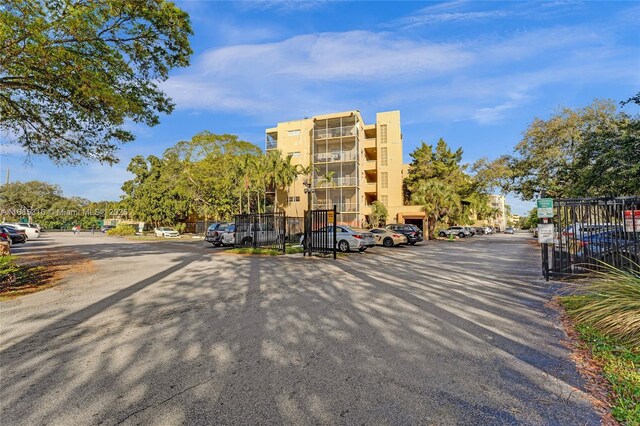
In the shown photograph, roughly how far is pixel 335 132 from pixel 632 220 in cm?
3351

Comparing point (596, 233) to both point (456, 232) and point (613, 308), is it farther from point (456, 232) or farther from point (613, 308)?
point (456, 232)

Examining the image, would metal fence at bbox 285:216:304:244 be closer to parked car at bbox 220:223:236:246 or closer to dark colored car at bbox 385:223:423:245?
parked car at bbox 220:223:236:246

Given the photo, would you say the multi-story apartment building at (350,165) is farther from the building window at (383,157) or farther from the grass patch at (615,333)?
the grass patch at (615,333)

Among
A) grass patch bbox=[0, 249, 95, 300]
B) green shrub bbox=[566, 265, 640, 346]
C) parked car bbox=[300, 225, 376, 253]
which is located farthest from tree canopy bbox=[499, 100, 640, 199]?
grass patch bbox=[0, 249, 95, 300]

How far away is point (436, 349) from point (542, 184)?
1082 inches

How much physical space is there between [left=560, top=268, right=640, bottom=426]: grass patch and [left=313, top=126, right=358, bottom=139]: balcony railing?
33291 mm

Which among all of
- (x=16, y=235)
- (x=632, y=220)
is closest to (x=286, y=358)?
(x=632, y=220)

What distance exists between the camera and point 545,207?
817 centimetres

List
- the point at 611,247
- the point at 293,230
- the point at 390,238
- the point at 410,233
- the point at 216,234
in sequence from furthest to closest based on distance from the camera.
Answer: the point at 410,233 < the point at 390,238 < the point at 216,234 < the point at 293,230 < the point at 611,247

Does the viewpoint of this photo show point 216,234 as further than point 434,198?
No

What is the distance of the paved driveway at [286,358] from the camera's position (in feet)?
8.27

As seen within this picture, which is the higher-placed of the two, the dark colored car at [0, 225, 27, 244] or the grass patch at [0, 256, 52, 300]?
the dark colored car at [0, 225, 27, 244]

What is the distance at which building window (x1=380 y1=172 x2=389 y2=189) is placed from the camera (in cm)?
3806

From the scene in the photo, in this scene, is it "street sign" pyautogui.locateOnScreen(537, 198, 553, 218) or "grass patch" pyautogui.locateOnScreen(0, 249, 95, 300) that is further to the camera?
"street sign" pyautogui.locateOnScreen(537, 198, 553, 218)
